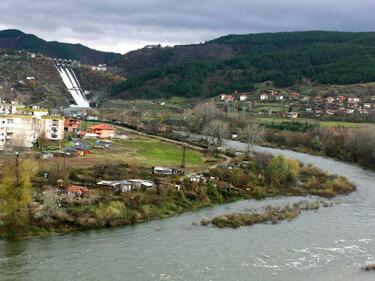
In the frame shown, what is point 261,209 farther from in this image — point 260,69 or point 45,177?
point 260,69

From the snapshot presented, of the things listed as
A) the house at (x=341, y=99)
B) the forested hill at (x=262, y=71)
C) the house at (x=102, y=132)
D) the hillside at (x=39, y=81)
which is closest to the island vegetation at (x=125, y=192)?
the house at (x=102, y=132)

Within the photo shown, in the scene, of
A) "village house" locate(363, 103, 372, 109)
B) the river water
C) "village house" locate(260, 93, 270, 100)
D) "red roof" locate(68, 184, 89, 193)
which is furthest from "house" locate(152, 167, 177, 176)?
"village house" locate(260, 93, 270, 100)

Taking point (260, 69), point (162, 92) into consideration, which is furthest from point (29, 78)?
point (260, 69)

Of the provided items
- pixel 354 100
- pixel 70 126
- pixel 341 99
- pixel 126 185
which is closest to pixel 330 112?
pixel 341 99

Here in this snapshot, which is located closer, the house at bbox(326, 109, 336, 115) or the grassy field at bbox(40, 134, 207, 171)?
the grassy field at bbox(40, 134, 207, 171)

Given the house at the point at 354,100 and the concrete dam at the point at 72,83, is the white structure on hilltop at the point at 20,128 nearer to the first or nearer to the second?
the concrete dam at the point at 72,83

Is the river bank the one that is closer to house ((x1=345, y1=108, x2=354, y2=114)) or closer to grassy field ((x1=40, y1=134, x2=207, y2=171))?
grassy field ((x1=40, y1=134, x2=207, y2=171))

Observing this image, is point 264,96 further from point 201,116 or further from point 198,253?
point 198,253
